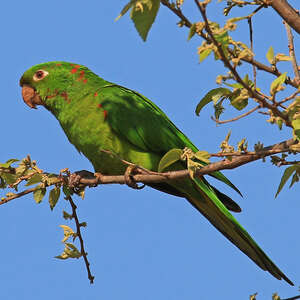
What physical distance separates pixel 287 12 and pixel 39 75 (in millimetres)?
3276

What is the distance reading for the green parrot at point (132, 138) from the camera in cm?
Answer: 450

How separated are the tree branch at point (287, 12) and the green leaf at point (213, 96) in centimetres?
58

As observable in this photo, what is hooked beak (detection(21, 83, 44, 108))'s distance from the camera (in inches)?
209

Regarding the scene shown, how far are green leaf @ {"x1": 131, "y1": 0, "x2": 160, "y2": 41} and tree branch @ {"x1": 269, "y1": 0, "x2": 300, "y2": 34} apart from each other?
0.96 m

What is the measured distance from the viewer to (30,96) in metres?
5.36

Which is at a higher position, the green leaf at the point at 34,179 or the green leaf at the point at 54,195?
the green leaf at the point at 34,179

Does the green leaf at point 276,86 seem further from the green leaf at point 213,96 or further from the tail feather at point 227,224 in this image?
the tail feather at point 227,224

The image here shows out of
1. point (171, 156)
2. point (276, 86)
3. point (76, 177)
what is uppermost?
point (76, 177)

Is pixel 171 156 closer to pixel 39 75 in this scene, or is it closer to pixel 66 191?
pixel 66 191

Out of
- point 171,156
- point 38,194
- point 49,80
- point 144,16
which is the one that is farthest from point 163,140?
point 144,16

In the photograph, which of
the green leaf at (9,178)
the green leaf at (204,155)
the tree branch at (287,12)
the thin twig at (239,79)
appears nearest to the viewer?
the thin twig at (239,79)

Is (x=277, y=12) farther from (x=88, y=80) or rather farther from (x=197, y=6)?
(x=88, y=80)

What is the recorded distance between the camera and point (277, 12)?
2664mm

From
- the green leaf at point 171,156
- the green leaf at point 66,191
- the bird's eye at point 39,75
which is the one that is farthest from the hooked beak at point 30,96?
the green leaf at point 171,156
